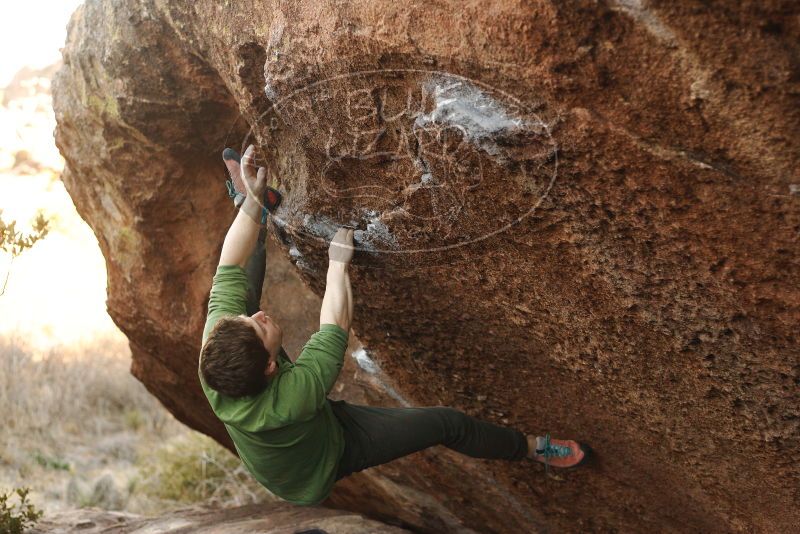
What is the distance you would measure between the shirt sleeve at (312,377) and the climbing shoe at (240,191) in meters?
0.66

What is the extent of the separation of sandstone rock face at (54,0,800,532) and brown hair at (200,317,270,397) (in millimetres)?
684

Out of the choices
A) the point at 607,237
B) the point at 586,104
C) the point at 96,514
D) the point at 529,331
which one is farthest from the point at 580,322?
the point at 96,514

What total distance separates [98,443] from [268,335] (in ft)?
21.5

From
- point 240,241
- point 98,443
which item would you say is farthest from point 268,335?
point 98,443

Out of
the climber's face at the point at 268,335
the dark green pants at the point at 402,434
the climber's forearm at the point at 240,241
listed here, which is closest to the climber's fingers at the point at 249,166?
the climber's forearm at the point at 240,241

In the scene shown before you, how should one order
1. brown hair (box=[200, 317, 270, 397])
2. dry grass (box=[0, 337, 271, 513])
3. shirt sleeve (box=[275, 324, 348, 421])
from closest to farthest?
brown hair (box=[200, 317, 270, 397]), shirt sleeve (box=[275, 324, 348, 421]), dry grass (box=[0, 337, 271, 513])

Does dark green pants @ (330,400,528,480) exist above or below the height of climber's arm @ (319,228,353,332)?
below

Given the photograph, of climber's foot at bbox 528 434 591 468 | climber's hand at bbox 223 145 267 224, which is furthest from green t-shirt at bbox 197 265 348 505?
climber's foot at bbox 528 434 591 468

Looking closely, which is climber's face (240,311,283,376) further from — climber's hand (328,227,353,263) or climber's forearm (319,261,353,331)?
climber's hand (328,227,353,263)

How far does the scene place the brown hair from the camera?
275cm

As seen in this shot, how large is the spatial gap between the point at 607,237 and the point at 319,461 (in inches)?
55.7

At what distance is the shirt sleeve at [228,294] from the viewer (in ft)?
10.1

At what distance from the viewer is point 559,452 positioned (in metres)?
3.67

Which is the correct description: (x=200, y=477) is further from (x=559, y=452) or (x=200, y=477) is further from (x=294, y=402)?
(x=294, y=402)
